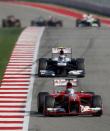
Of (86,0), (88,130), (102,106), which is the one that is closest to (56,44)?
(102,106)

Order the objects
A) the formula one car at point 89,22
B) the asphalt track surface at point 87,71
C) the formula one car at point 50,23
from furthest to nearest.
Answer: the formula one car at point 50,23
the formula one car at point 89,22
the asphalt track surface at point 87,71

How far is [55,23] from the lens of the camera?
195 ft

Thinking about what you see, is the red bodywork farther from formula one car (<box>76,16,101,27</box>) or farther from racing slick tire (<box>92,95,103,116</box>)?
formula one car (<box>76,16,101,27</box>)

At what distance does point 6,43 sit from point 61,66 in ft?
35.0

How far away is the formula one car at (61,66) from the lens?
106ft

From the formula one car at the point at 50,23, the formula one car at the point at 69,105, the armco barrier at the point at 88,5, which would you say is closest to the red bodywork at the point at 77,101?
the formula one car at the point at 69,105

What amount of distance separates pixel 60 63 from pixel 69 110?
8.27 m

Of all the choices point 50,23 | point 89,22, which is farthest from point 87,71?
point 50,23

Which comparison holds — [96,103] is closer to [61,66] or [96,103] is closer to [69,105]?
[69,105]

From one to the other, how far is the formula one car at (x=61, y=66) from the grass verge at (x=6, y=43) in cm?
211

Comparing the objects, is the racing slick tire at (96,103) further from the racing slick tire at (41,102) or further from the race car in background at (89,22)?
the race car in background at (89,22)

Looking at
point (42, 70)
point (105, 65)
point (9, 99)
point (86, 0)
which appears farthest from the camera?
point (86, 0)

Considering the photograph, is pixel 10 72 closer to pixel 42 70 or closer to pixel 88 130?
pixel 42 70

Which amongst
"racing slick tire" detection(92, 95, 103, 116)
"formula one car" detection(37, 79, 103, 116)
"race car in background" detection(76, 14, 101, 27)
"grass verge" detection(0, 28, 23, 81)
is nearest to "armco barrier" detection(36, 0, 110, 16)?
"race car in background" detection(76, 14, 101, 27)
